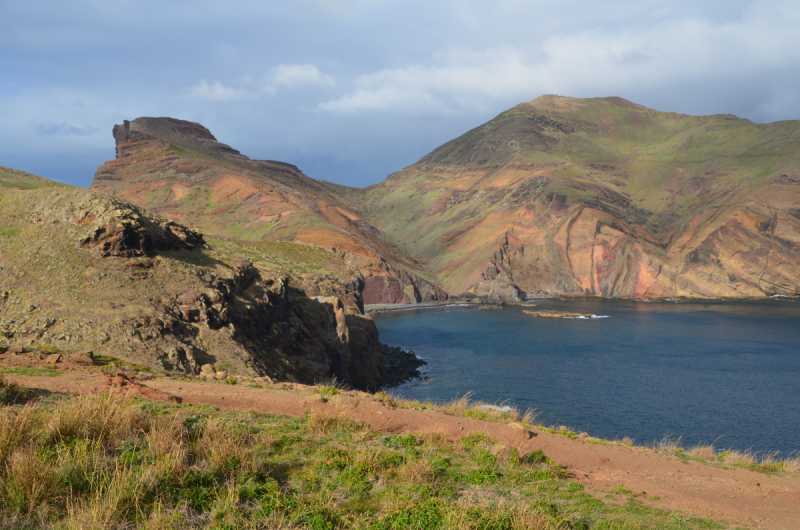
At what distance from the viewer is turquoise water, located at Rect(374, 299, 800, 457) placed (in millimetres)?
36656

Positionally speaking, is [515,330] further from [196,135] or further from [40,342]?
[196,135]

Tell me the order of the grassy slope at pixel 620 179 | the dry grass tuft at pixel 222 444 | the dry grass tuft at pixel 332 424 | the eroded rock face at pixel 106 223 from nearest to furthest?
1. the dry grass tuft at pixel 222 444
2. the dry grass tuft at pixel 332 424
3. the eroded rock face at pixel 106 223
4. the grassy slope at pixel 620 179

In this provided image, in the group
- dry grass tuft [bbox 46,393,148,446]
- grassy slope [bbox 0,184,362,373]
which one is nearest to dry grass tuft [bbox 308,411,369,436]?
dry grass tuft [bbox 46,393,148,446]

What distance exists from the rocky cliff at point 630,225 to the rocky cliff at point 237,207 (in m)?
19.9

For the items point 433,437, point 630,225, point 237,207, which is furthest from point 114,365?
point 630,225

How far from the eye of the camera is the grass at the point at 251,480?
23.8 feet

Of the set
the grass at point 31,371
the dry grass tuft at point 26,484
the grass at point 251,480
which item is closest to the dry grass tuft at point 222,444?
the grass at point 251,480

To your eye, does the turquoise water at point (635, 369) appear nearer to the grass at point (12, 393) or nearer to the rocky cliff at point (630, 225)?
the rocky cliff at point (630, 225)

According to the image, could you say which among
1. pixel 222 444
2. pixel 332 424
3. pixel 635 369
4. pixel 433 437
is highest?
pixel 222 444

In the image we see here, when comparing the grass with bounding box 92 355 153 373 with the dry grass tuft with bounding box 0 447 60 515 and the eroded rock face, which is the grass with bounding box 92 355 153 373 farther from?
the dry grass tuft with bounding box 0 447 60 515

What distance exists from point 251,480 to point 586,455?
11311 mm

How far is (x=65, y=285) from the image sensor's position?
84.5 ft

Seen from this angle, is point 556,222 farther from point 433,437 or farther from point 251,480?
point 251,480

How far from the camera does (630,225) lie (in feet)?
470
